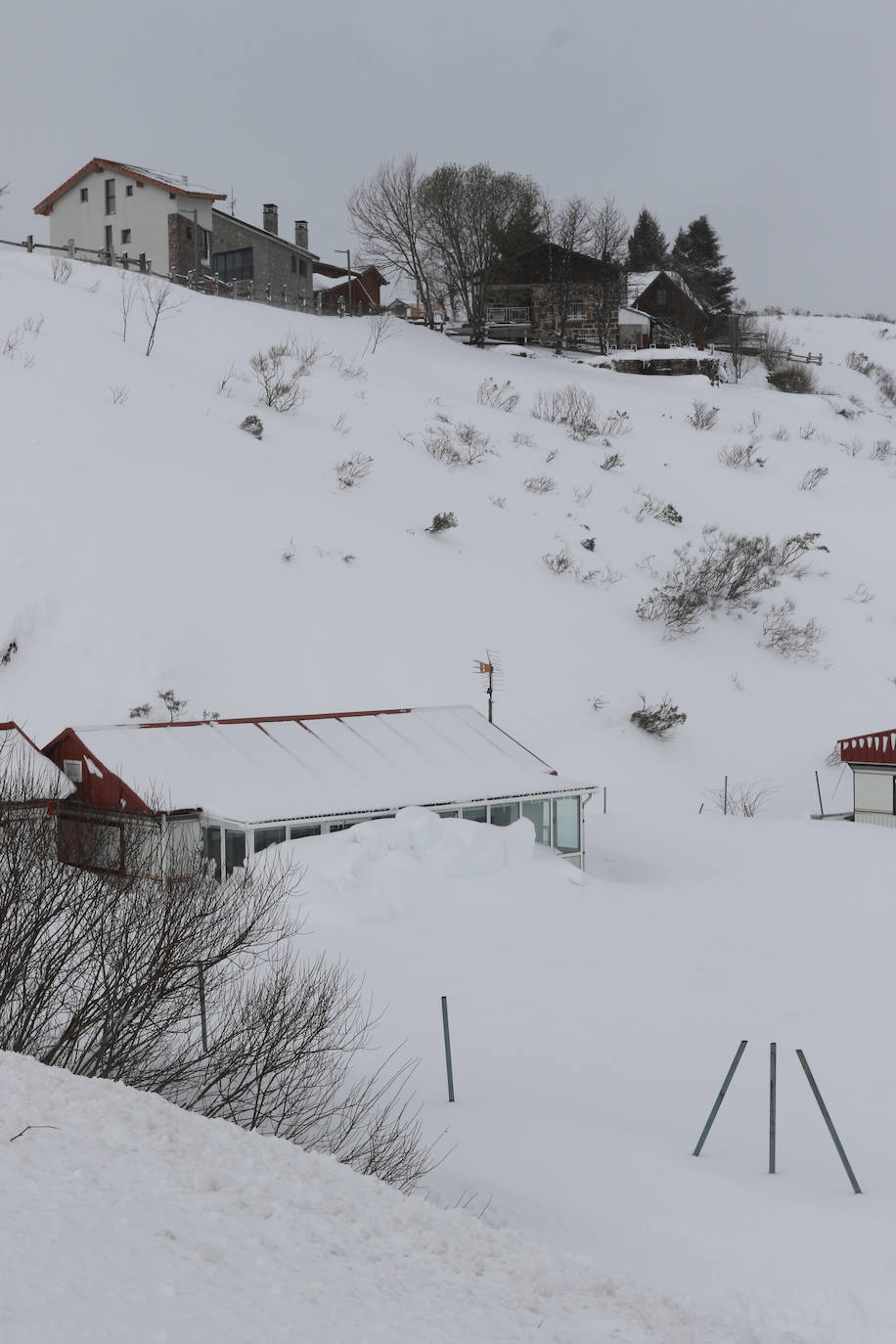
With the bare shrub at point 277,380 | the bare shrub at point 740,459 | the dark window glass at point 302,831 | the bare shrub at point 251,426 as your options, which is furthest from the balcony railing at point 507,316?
the dark window glass at point 302,831

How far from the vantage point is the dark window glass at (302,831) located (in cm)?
2084

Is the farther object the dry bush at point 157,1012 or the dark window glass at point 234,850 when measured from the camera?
the dark window glass at point 234,850

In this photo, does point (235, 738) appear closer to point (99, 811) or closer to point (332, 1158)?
point (99, 811)

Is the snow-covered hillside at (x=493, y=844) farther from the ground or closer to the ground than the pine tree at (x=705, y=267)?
closer to the ground

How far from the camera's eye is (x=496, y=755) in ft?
83.3

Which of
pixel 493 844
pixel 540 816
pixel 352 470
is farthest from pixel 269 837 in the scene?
pixel 352 470

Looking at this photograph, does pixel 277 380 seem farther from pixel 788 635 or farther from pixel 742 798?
pixel 742 798

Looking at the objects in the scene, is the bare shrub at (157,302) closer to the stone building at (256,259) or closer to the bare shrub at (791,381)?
the stone building at (256,259)

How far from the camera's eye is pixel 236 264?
5959 cm

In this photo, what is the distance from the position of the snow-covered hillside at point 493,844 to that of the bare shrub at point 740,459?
2.87 feet

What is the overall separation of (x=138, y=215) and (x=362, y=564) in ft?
92.6

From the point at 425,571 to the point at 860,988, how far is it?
73.4ft

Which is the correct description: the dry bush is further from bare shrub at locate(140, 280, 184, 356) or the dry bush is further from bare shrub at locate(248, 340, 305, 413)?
bare shrub at locate(140, 280, 184, 356)

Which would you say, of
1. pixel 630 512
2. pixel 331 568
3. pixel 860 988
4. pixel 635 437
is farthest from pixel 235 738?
pixel 635 437
